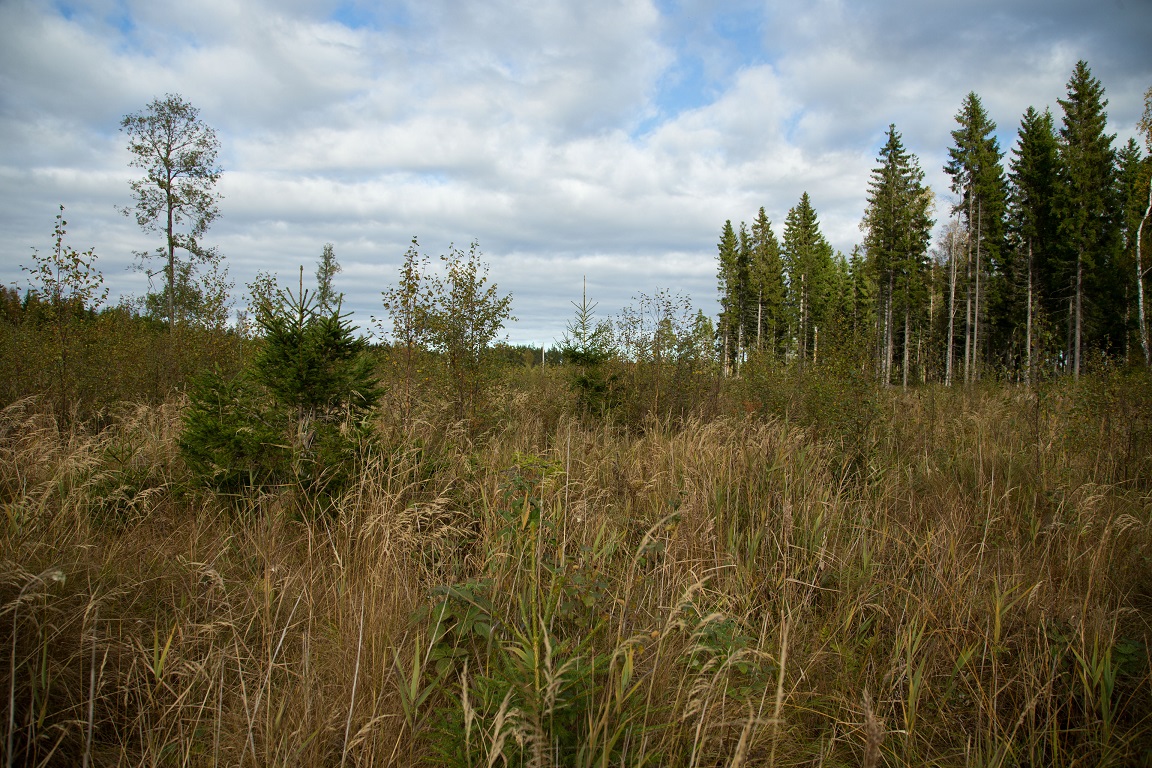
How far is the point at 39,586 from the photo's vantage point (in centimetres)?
227

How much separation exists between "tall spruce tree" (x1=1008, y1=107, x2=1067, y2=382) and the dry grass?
31.3 meters

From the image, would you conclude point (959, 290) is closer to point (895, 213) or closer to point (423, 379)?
point (895, 213)

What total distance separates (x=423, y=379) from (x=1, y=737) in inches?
229

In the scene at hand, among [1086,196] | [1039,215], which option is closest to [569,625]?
[1086,196]

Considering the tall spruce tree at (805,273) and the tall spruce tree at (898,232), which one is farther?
the tall spruce tree at (805,273)

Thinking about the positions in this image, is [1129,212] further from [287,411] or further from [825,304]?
[287,411]

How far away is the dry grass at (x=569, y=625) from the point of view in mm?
1823

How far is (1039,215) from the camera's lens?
27984mm

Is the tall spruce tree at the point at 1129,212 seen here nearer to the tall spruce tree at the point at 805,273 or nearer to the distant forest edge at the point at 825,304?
the distant forest edge at the point at 825,304

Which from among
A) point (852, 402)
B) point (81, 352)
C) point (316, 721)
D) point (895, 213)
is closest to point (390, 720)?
point (316, 721)

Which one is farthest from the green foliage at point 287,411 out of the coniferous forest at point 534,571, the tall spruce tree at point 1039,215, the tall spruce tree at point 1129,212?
the tall spruce tree at point 1039,215

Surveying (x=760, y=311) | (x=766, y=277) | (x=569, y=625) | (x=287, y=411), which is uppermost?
(x=766, y=277)

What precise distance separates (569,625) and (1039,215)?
36953 mm

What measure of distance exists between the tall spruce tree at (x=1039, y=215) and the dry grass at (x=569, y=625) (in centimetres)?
3134
